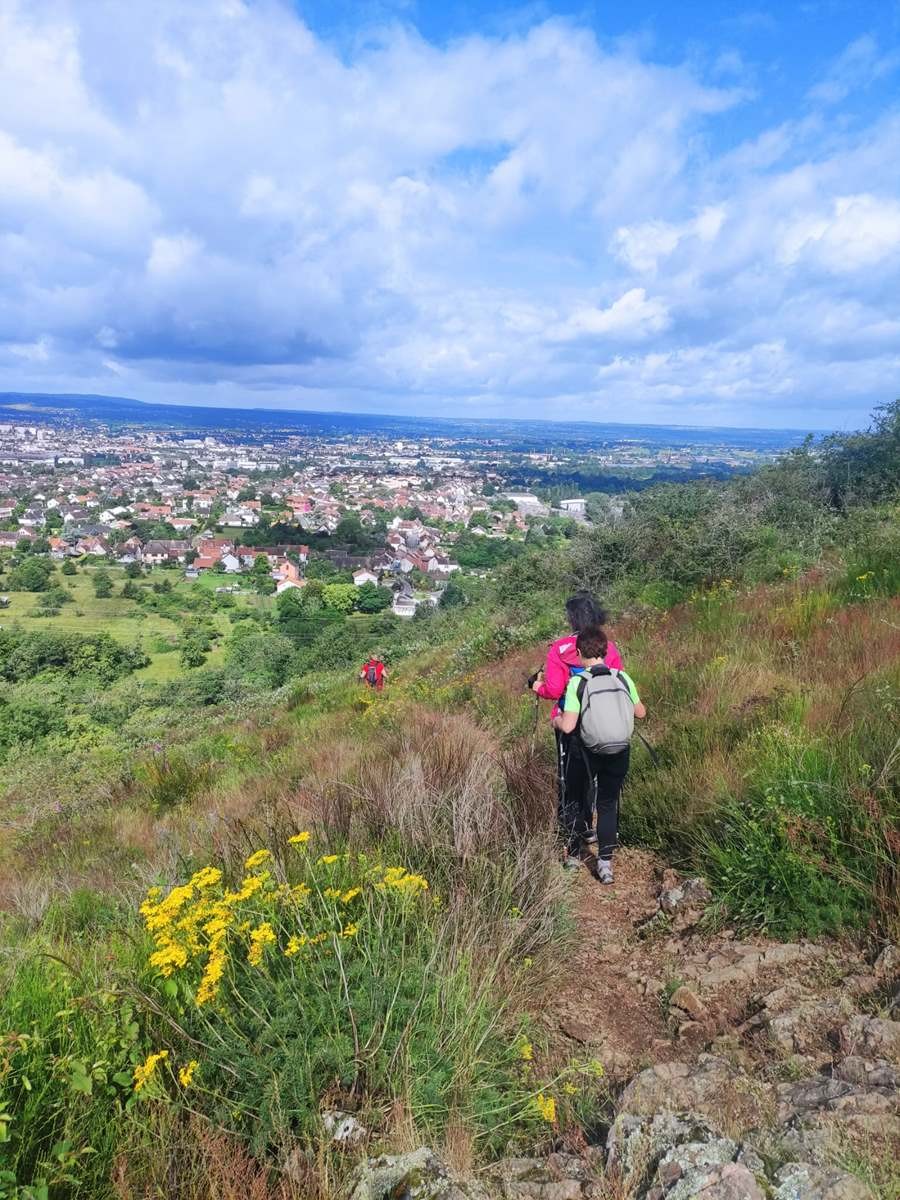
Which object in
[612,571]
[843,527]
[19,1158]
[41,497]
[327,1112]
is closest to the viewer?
[19,1158]

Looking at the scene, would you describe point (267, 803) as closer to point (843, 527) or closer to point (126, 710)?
point (843, 527)

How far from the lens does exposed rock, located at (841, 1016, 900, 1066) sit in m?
→ 2.08

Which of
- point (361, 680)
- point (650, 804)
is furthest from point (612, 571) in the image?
point (650, 804)

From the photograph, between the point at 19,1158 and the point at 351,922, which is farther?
the point at 351,922

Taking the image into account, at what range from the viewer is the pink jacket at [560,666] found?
415cm

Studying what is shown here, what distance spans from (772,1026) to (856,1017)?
0.93 ft

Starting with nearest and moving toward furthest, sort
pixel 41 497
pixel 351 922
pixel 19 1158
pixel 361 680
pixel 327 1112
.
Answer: pixel 19 1158
pixel 327 1112
pixel 351 922
pixel 361 680
pixel 41 497

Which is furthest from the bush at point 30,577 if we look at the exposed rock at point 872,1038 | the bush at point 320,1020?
the exposed rock at point 872,1038

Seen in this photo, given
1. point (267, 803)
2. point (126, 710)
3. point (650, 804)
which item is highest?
point (650, 804)

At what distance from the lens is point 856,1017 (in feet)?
7.34

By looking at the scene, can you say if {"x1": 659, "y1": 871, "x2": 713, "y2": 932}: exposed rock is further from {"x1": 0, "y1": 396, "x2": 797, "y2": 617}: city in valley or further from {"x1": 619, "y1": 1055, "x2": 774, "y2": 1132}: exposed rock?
{"x1": 0, "y1": 396, "x2": 797, "y2": 617}: city in valley

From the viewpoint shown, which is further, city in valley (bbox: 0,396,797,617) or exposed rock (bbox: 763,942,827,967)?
city in valley (bbox: 0,396,797,617)

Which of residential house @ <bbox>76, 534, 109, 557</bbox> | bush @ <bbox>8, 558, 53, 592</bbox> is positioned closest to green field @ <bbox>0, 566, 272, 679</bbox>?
bush @ <bbox>8, 558, 53, 592</bbox>

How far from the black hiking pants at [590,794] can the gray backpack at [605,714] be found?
104 mm
